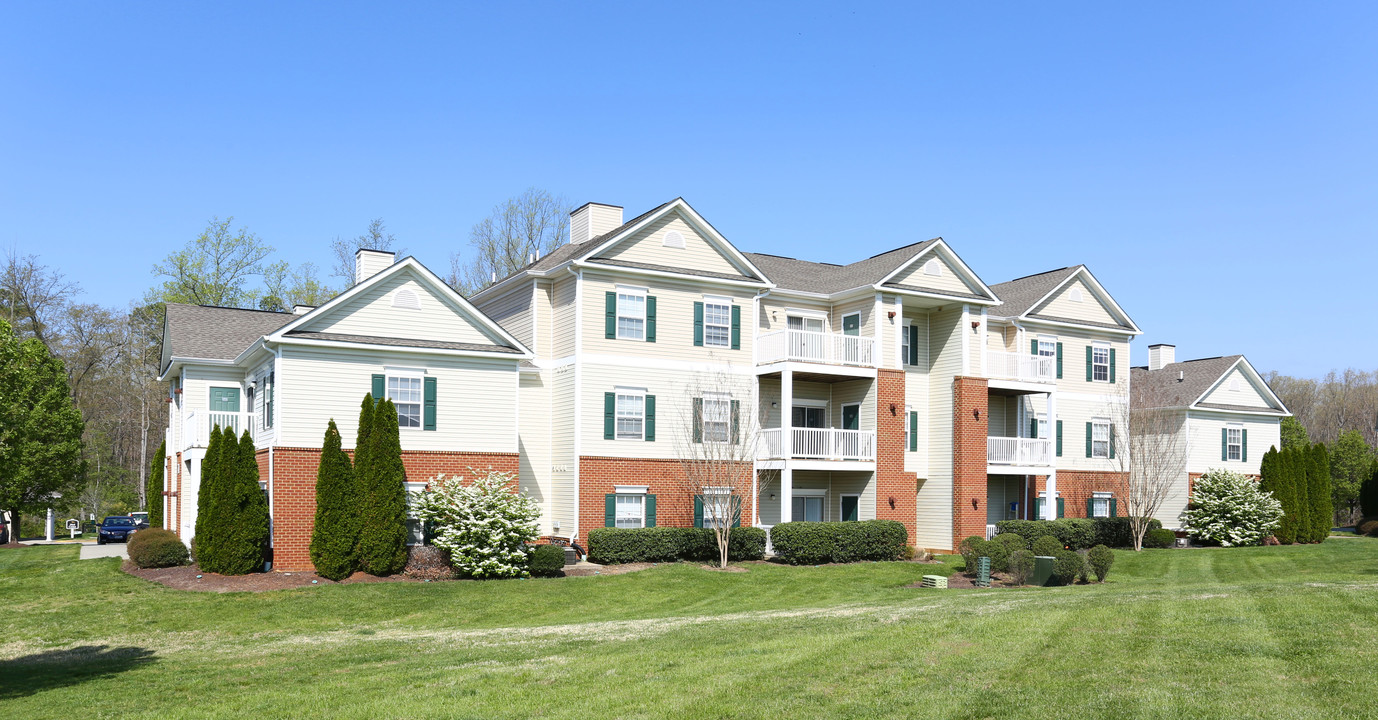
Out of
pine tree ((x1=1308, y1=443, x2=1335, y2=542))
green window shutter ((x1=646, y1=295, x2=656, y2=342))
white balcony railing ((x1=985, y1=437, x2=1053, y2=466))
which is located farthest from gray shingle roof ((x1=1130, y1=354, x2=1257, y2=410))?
green window shutter ((x1=646, y1=295, x2=656, y2=342))

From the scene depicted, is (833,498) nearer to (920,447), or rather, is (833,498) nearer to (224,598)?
(920,447)

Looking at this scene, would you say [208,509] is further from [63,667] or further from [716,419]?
[716,419]

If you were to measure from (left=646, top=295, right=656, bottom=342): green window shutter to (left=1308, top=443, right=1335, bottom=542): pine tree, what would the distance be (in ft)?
87.7

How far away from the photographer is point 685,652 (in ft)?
44.9

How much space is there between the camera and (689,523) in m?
30.7

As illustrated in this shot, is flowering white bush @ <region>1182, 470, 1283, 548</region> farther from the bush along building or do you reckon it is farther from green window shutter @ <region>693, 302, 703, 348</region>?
green window shutter @ <region>693, 302, 703, 348</region>

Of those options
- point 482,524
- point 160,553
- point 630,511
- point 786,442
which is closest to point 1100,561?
point 786,442

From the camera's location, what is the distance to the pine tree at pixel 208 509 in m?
25.1

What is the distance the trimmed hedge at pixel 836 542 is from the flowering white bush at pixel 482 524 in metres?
7.21

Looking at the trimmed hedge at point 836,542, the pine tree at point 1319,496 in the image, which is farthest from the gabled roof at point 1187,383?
the trimmed hedge at point 836,542

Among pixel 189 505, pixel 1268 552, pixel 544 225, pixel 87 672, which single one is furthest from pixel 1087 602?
pixel 544 225

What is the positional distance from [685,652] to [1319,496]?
36.3 m

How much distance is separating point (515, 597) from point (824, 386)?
563 inches

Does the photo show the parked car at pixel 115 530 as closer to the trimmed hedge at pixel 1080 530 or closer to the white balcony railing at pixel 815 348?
the white balcony railing at pixel 815 348
